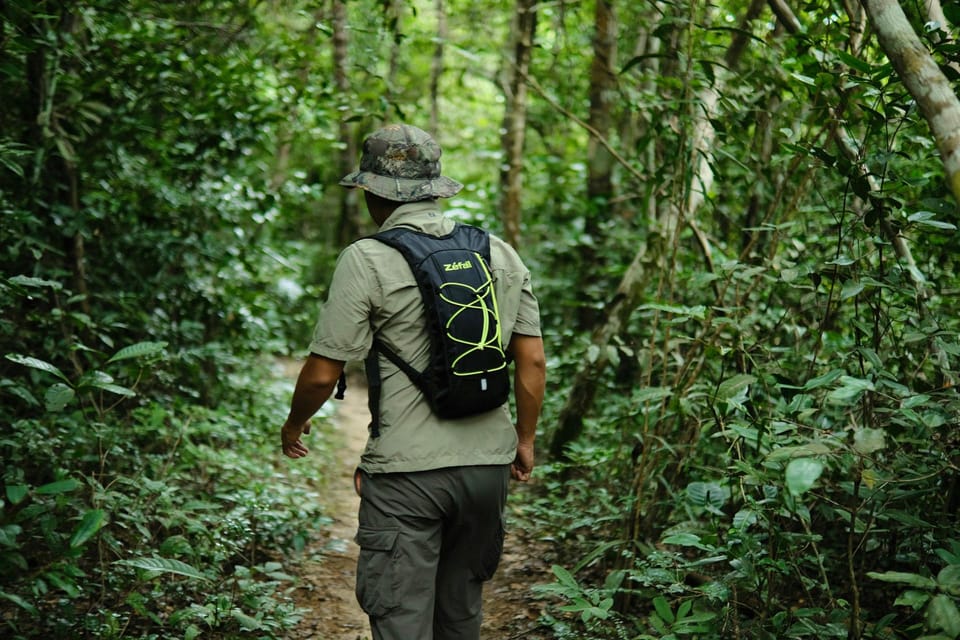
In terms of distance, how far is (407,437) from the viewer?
9.89 feet

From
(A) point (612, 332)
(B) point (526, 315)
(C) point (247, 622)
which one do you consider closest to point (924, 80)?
(B) point (526, 315)

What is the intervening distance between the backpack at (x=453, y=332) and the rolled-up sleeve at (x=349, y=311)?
0.38ft

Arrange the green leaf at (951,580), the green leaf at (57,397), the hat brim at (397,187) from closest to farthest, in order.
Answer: the green leaf at (951,580)
the hat brim at (397,187)
the green leaf at (57,397)

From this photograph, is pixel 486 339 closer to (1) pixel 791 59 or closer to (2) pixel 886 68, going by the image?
(2) pixel 886 68

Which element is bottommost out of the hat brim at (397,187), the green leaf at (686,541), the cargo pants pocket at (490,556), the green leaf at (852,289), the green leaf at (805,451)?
the cargo pants pocket at (490,556)

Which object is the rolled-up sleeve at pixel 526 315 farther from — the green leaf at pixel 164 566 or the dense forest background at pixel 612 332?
the green leaf at pixel 164 566

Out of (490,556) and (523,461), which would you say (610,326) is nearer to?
(523,461)

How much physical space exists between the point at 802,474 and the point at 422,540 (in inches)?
60.0

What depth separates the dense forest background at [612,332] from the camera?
3125 millimetres

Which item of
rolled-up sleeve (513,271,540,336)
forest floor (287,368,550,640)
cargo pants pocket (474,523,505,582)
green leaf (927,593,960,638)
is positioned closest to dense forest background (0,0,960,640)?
green leaf (927,593,960,638)

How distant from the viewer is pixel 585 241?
9.06 m

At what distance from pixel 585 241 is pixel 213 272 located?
395 centimetres

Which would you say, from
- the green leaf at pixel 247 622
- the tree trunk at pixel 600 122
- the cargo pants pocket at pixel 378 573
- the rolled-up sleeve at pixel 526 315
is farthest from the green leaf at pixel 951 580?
the tree trunk at pixel 600 122

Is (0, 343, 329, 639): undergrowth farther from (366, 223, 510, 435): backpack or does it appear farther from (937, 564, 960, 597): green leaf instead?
(937, 564, 960, 597): green leaf
